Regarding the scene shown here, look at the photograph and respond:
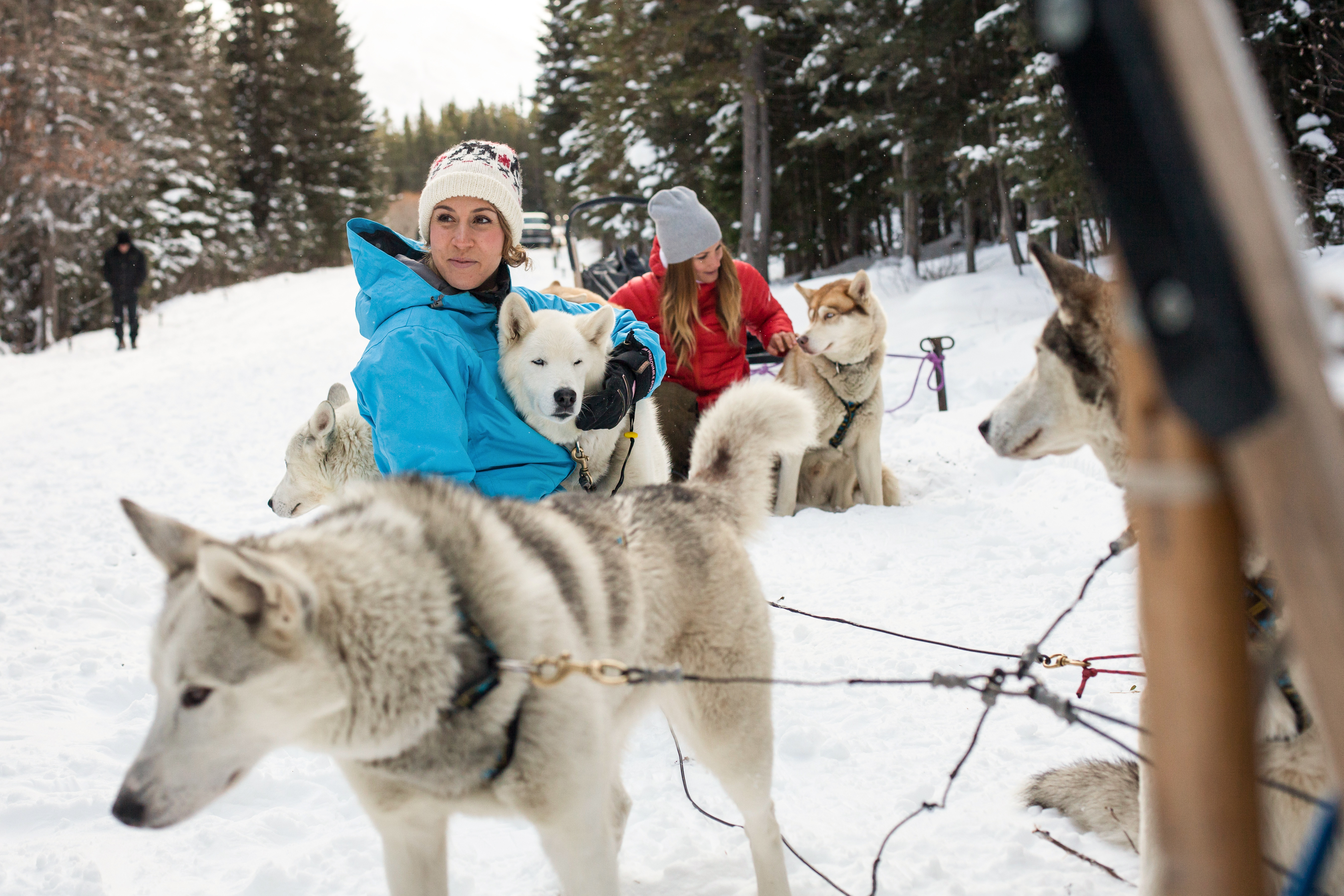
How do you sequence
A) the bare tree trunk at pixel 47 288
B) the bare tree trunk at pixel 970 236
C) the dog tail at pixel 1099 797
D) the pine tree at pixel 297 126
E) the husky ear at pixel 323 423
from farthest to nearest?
1. the pine tree at pixel 297 126
2. the bare tree trunk at pixel 47 288
3. the bare tree trunk at pixel 970 236
4. the husky ear at pixel 323 423
5. the dog tail at pixel 1099 797

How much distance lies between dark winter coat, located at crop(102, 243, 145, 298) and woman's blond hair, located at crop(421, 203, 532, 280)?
14.3 metres

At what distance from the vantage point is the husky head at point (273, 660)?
1.22 meters

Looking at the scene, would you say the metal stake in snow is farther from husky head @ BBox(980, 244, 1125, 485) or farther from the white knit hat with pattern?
husky head @ BBox(980, 244, 1125, 485)

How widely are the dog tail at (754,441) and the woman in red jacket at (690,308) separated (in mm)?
3111

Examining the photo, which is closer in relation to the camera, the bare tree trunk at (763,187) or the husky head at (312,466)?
the husky head at (312,466)

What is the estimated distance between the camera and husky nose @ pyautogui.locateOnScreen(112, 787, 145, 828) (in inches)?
48.4

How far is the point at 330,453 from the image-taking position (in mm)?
3773

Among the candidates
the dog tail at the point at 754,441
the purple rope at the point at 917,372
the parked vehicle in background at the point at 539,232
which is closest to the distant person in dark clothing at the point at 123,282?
the purple rope at the point at 917,372

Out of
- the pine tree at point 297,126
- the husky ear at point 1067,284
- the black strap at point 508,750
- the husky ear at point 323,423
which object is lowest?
the black strap at point 508,750

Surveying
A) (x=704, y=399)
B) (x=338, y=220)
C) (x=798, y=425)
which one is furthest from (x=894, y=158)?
(x=338, y=220)

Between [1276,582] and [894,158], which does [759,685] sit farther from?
[894,158]

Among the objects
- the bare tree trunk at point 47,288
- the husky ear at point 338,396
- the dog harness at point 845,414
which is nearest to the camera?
the husky ear at point 338,396

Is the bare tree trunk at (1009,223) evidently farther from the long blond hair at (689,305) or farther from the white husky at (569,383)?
the white husky at (569,383)

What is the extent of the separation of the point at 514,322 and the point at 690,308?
8.30 feet
